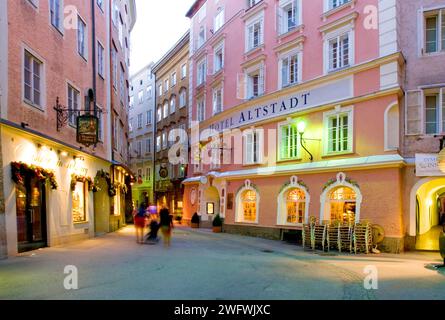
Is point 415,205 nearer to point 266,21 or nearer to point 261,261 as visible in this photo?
point 261,261

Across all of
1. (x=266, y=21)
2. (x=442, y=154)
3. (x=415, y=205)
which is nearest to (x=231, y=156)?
(x=266, y=21)

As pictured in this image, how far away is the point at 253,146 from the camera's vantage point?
22016 millimetres

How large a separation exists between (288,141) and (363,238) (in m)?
6.63

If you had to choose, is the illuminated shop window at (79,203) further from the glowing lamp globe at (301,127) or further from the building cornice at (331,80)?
the glowing lamp globe at (301,127)

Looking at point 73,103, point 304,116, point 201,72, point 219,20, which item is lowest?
point 304,116

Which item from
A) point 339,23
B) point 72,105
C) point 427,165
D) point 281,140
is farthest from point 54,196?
point 427,165

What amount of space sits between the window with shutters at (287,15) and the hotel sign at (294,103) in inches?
145

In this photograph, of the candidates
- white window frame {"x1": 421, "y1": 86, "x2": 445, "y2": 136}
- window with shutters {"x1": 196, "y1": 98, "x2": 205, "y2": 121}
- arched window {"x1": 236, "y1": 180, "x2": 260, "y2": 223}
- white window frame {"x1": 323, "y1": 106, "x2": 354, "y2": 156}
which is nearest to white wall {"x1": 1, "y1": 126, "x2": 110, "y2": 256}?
arched window {"x1": 236, "y1": 180, "x2": 260, "y2": 223}

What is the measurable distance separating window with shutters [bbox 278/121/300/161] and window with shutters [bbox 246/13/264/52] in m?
5.37

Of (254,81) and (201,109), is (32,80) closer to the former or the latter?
(254,81)

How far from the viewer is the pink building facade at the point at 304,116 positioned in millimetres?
15375

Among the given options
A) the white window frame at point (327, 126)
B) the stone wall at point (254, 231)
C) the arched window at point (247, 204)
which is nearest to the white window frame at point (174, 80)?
the arched window at point (247, 204)

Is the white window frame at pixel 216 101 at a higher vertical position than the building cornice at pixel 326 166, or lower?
higher

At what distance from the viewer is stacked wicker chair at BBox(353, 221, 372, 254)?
14516 millimetres
